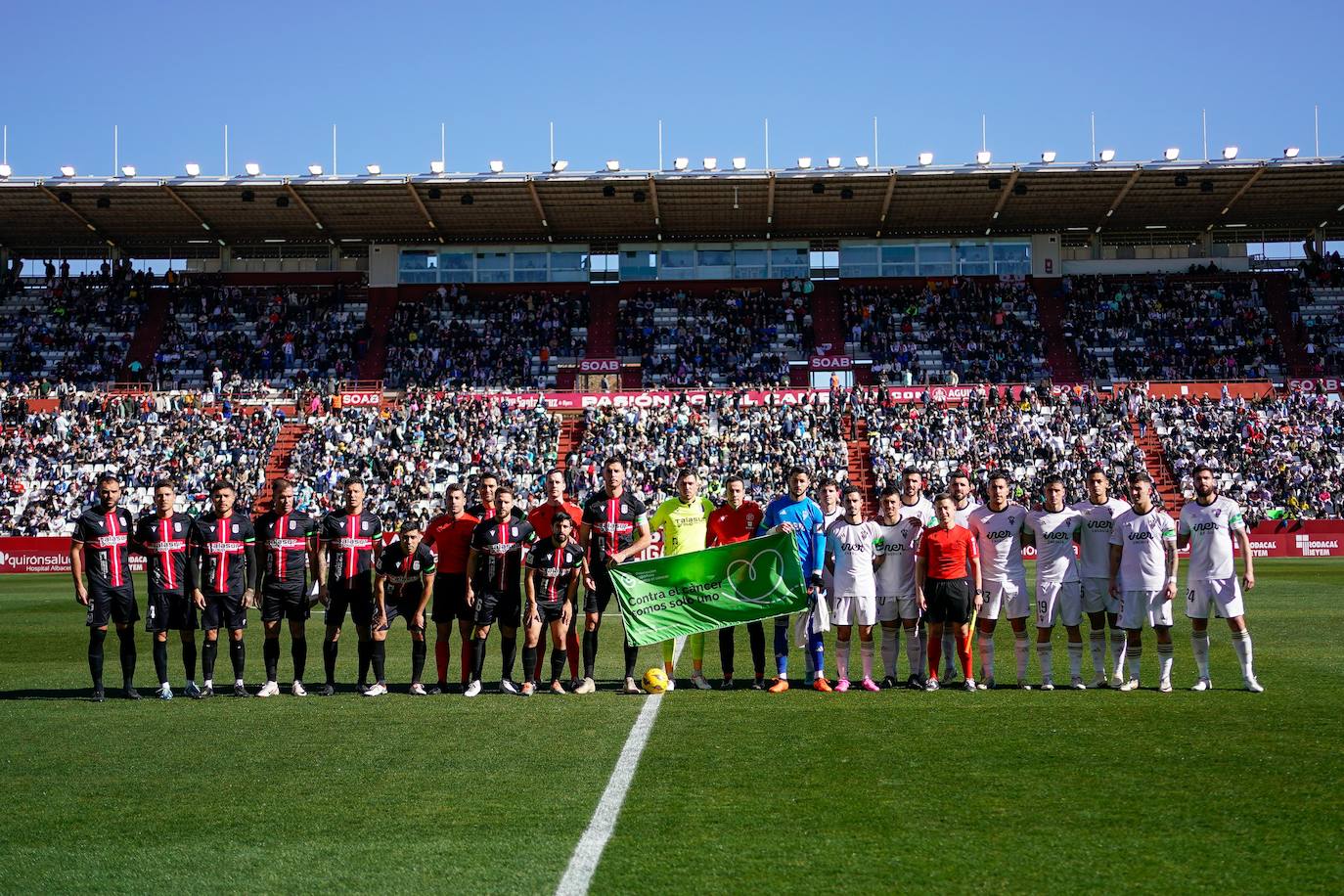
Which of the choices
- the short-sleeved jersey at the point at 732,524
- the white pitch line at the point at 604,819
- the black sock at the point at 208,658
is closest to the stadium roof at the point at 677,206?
the short-sleeved jersey at the point at 732,524

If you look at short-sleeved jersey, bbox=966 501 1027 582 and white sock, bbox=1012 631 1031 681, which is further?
short-sleeved jersey, bbox=966 501 1027 582

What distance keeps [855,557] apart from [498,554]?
3.29 meters

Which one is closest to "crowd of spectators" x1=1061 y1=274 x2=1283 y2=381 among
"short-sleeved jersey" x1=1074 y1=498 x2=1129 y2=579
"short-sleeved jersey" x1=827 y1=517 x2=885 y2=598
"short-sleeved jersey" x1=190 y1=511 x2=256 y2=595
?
"short-sleeved jersey" x1=1074 y1=498 x2=1129 y2=579

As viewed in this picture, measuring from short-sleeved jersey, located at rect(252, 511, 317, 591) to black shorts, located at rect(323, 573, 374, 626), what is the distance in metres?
0.29

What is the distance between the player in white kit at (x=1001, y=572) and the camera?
11555 mm

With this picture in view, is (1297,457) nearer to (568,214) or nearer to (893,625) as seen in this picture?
(568,214)

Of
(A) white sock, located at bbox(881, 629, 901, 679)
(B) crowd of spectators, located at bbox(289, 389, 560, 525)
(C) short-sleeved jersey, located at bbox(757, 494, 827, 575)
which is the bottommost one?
(A) white sock, located at bbox(881, 629, 901, 679)

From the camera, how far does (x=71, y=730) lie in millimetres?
9555

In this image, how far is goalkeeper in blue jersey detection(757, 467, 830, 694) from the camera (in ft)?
37.6

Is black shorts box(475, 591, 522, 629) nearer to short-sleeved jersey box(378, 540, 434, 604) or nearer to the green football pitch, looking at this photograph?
short-sleeved jersey box(378, 540, 434, 604)

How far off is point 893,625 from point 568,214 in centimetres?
3894

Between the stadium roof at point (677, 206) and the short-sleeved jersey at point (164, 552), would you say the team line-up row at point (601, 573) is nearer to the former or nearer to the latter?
the short-sleeved jersey at point (164, 552)

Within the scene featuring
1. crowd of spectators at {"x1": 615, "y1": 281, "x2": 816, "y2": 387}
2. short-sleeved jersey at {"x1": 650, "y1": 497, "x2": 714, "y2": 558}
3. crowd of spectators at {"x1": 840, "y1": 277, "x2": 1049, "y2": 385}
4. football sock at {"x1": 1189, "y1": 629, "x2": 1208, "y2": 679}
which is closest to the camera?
football sock at {"x1": 1189, "y1": 629, "x2": 1208, "y2": 679}

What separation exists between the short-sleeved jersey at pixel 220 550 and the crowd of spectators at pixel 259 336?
35.0m
